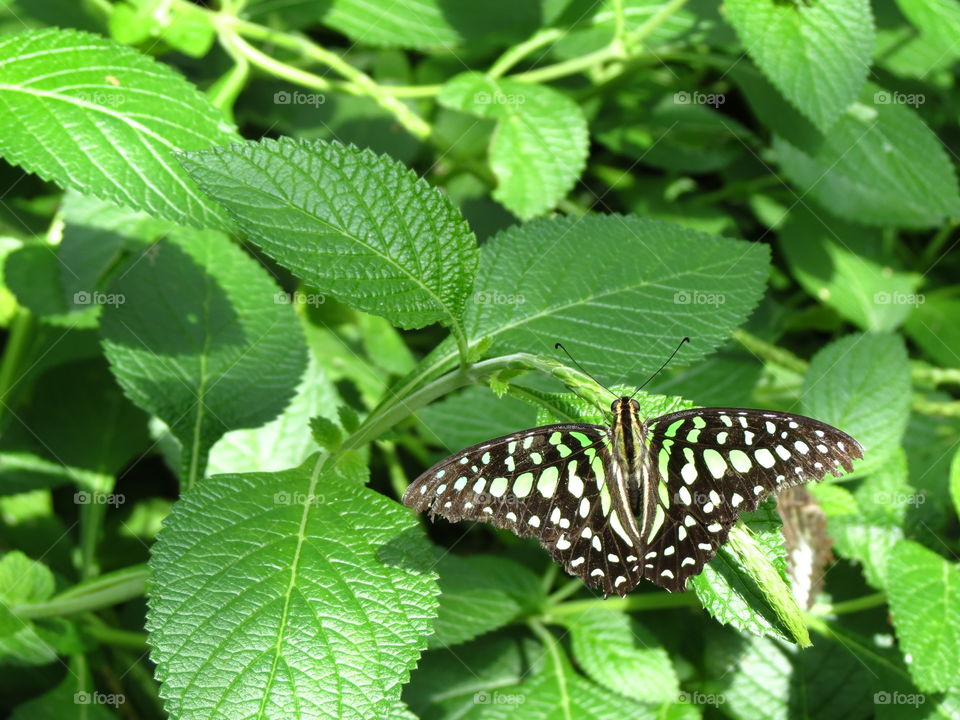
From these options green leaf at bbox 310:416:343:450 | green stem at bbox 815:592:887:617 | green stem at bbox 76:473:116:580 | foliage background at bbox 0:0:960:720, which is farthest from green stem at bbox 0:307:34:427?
green stem at bbox 815:592:887:617

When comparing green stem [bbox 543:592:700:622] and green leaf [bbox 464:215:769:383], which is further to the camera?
green stem [bbox 543:592:700:622]

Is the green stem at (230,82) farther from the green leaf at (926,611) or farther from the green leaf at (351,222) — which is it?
the green leaf at (926,611)

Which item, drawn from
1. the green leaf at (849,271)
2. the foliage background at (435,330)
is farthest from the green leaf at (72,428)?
the green leaf at (849,271)
